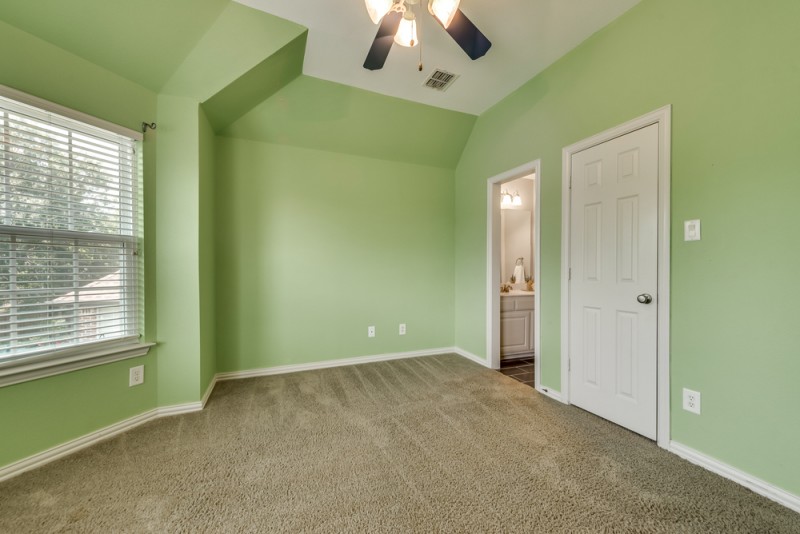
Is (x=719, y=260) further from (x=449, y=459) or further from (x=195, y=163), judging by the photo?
(x=195, y=163)

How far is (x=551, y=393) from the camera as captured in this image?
101 inches

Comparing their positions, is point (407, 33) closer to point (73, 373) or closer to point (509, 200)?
point (73, 373)

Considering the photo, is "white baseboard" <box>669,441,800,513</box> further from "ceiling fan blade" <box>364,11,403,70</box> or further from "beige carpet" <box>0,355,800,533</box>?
"ceiling fan blade" <box>364,11,403,70</box>

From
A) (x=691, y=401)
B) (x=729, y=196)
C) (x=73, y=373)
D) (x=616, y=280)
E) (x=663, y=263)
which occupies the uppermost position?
(x=729, y=196)

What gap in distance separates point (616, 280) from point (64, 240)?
3559 mm

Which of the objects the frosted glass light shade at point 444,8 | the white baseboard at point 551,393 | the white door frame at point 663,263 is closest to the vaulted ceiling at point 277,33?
the frosted glass light shade at point 444,8

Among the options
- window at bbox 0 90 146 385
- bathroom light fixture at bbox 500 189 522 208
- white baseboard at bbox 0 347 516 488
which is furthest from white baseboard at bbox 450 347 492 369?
window at bbox 0 90 146 385

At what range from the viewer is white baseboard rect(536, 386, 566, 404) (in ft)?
8.13

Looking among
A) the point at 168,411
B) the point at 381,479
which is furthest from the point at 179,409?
the point at 381,479

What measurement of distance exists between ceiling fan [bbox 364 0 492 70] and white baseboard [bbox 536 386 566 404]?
261 centimetres

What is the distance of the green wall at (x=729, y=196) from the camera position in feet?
4.64

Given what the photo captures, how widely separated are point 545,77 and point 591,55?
1.31 feet

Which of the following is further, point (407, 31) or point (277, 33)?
point (277, 33)

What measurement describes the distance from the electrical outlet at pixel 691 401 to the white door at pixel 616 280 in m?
0.15
